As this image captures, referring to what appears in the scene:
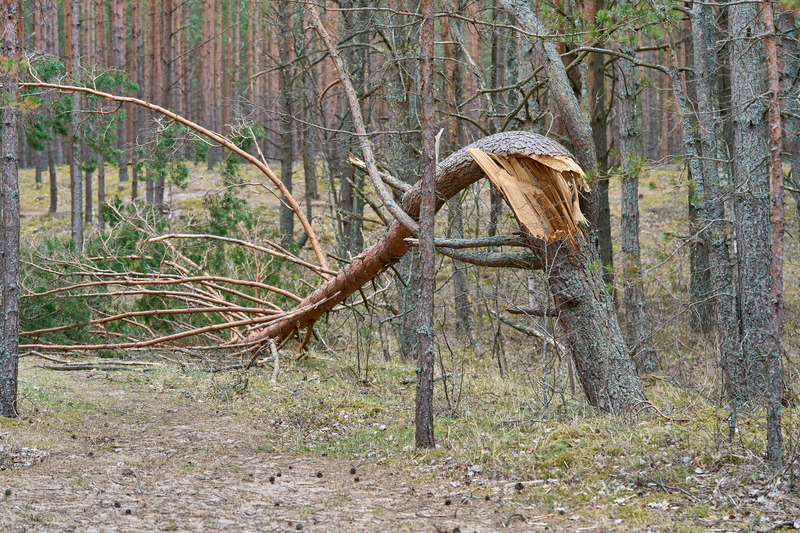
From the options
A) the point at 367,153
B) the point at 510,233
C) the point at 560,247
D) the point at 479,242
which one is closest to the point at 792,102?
the point at 510,233

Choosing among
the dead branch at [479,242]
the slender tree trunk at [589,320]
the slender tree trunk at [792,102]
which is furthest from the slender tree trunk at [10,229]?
the slender tree trunk at [792,102]

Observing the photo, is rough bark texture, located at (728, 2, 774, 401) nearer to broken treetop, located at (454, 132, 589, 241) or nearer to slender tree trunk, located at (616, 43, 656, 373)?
broken treetop, located at (454, 132, 589, 241)

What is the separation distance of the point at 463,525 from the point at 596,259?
11.5ft

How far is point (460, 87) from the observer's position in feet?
42.2

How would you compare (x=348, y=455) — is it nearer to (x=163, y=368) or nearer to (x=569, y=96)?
(x=569, y=96)

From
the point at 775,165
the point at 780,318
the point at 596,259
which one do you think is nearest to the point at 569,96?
the point at 596,259

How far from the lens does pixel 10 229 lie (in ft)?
20.5

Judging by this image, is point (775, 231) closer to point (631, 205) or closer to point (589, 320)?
point (589, 320)

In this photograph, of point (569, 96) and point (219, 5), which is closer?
point (569, 96)

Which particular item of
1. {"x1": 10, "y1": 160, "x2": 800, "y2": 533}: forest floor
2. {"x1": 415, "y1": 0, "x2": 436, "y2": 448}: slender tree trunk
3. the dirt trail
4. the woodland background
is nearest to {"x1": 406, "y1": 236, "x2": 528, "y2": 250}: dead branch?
the woodland background

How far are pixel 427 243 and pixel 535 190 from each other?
4.08 ft

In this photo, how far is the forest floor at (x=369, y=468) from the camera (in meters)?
4.25

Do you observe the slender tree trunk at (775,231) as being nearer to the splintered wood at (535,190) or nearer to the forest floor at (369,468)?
the forest floor at (369,468)

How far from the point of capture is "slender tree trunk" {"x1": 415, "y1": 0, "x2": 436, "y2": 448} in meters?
5.83
